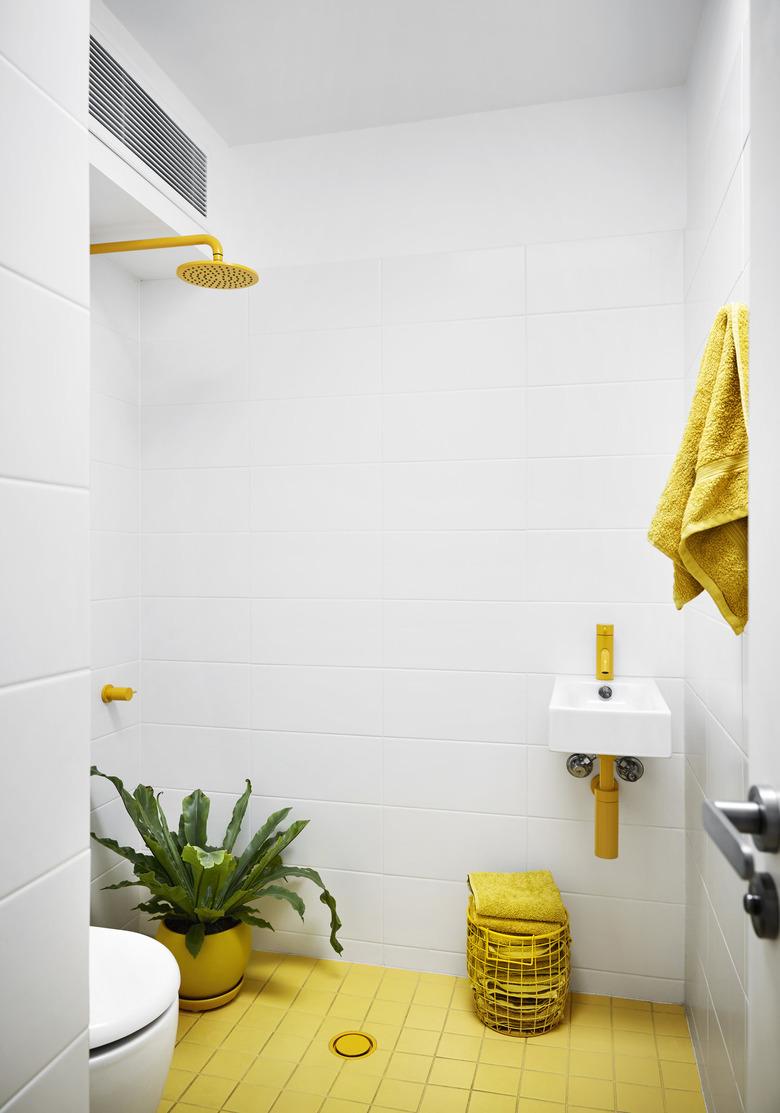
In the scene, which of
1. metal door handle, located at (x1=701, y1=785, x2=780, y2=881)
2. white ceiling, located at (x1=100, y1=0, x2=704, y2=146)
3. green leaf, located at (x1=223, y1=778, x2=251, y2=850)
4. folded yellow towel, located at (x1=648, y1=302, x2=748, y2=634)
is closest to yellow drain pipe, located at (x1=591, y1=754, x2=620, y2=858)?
folded yellow towel, located at (x1=648, y1=302, x2=748, y2=634)

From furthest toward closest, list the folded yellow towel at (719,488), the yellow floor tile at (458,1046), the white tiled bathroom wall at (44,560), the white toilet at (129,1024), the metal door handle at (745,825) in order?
the yellow floor tile at (458,1046)
the white toilet at (129,1024)
the folded yellow towel at (719,488)
the white tiled bathroom wall at (44,560)
the metal door handle at (745,825)

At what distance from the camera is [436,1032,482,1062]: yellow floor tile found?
6.58ft

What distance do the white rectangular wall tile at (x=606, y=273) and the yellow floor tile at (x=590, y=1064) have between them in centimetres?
206

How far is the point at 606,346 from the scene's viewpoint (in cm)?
229

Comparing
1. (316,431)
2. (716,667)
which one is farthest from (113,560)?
(716,667)

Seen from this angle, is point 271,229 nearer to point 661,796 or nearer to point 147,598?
point 147,598

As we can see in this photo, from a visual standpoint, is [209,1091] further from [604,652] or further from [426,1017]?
[604,652]

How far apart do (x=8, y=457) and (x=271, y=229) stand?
6.34 ft

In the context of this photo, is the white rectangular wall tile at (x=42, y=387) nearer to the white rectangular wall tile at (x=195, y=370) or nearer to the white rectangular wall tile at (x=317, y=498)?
the white rectangular wall tile at (x=317, y=498)

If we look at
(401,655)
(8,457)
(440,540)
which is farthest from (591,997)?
(8,457)

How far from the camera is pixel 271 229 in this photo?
2549 mm

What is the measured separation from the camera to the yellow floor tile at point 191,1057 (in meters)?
1.96

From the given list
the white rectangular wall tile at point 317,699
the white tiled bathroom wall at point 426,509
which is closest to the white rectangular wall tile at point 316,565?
the white tiled bathroom wall at point 426,509

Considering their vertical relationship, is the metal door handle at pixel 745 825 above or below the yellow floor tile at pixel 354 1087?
above
